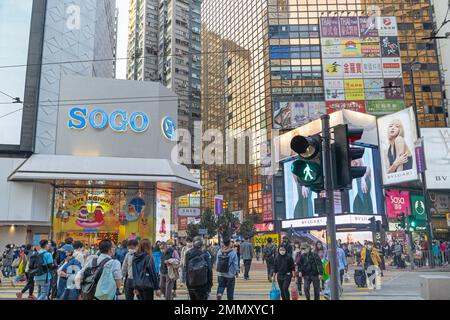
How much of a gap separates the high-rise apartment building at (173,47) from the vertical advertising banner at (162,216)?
207 feet

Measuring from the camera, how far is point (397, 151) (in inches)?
1681

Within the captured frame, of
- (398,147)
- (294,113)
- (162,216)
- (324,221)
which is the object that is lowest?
(162,216)

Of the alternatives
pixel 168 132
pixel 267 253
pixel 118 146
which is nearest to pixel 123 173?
pixel 118 146

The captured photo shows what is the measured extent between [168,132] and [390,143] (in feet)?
89.2

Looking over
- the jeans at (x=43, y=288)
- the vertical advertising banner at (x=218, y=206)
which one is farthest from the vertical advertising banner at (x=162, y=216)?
the jeans at (x=43, y=288)

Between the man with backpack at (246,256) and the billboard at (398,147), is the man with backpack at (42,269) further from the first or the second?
the billboard at (398,147)

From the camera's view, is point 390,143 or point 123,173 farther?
point 390,143

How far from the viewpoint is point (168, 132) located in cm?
2469

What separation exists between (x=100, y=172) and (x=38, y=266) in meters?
11.8

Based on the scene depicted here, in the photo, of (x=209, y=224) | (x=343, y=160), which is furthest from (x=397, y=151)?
(x=343, y=160)

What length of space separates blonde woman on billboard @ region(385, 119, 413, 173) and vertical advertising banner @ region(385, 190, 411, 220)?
435 centimetres

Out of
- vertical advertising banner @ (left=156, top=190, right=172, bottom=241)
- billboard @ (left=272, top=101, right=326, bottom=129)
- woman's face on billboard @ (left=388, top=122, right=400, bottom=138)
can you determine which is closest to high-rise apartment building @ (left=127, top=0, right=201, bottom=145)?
billboard @ (left=272, top=101, right=326, bottom=129)

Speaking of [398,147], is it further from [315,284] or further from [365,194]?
[315,284]
